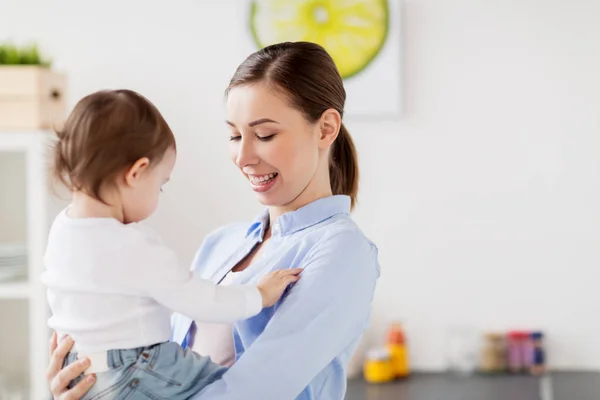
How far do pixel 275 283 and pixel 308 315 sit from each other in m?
0.07

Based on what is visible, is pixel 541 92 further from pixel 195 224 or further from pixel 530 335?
pixel 195 224

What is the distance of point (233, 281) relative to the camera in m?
1.54

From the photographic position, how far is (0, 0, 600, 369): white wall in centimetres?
339

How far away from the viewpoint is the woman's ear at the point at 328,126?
1531 millimetres

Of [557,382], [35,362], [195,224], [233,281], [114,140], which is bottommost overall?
[557,382]

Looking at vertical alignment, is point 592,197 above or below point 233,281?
below

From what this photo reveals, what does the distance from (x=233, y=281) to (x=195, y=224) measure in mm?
2035

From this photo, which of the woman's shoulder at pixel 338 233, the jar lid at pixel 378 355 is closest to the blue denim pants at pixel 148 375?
the woman's shoulder at pixel 338 233

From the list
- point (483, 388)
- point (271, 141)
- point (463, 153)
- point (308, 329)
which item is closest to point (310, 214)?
point (271, 141)

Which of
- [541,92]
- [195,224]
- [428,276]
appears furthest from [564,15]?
[195,224]

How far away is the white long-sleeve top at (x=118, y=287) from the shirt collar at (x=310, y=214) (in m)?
0.28

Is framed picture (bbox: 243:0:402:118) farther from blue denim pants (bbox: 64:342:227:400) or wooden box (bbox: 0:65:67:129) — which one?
blue denim pants (bbox: 64:342:227:400)

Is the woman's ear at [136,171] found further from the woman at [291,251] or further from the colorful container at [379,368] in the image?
the colorful container at [379,368]

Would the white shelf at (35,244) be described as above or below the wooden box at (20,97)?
below
